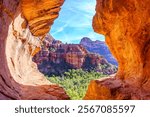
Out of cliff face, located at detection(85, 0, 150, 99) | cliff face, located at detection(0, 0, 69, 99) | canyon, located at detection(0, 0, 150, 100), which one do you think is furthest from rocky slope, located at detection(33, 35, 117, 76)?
cliff face, located at detection(85, 0, 150, 99)

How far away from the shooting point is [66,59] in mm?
40156

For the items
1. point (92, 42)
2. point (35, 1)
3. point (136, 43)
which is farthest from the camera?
point (92, 42)

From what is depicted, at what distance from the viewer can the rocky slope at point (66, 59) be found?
3844 cm

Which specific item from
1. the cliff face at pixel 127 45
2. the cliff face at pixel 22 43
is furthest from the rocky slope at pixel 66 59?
the cliff face at pixel 127 45

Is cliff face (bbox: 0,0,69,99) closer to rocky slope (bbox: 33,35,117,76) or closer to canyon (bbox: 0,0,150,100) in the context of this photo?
canyon (bbox: 0,0,150,100)

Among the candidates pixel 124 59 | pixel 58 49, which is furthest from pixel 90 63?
pixel 124 59

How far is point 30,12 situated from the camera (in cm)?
1510

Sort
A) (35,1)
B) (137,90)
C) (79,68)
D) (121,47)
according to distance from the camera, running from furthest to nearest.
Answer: (79,68) → (35,1) → (121,47) → (137,90)

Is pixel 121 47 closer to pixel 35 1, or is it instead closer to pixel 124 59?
pixel 124 59

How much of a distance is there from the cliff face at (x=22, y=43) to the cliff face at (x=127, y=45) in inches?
63.9

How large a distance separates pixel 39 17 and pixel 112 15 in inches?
230

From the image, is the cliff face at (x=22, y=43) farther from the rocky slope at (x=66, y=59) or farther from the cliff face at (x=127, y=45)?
the rocky slope at (x=66, y=59)

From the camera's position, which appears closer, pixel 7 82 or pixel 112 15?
Answer: pixel 7 82

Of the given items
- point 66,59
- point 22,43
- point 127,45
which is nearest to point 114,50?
point 127,45
